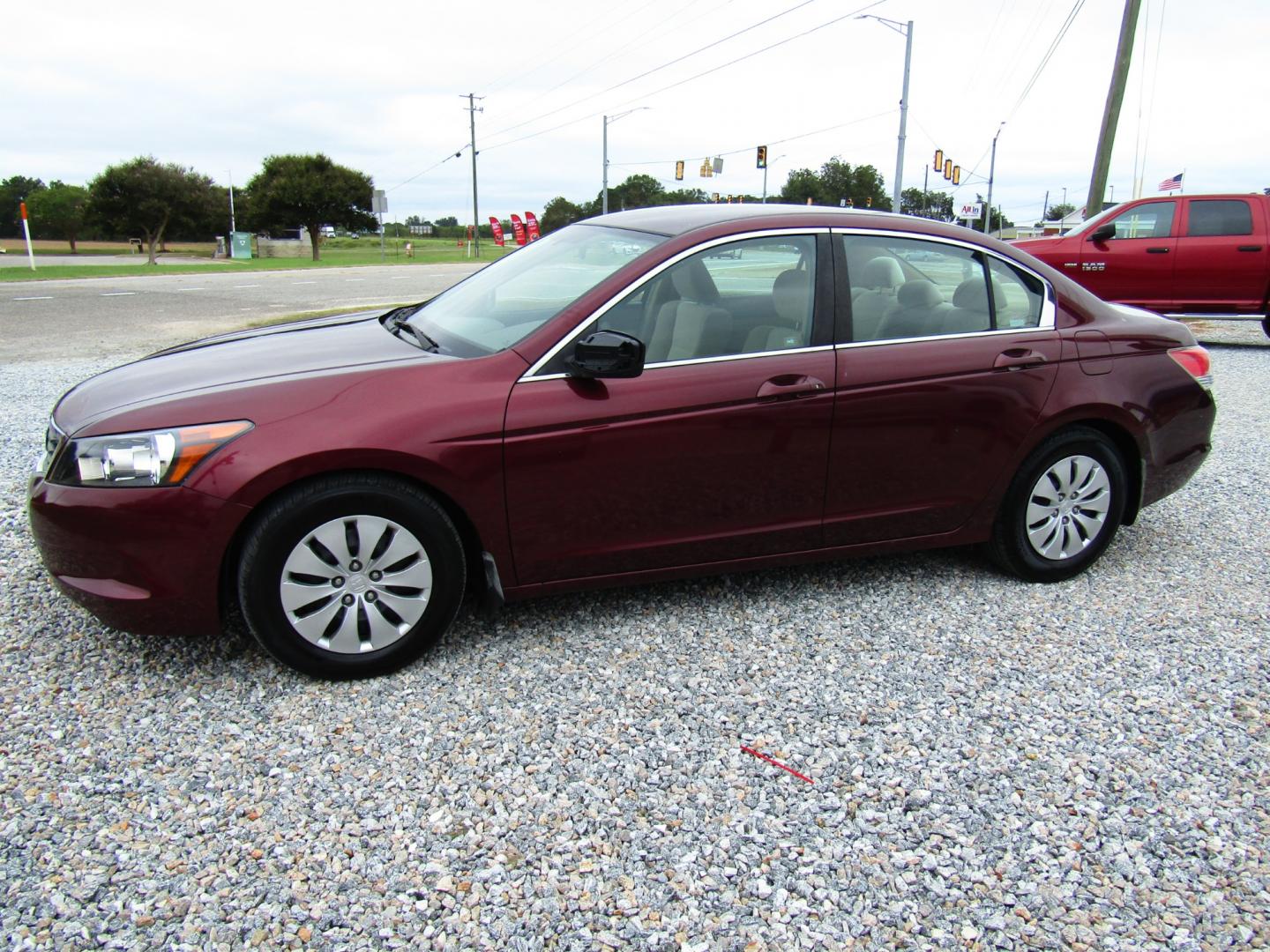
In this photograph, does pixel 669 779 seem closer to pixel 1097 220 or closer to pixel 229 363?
pixel 229 363

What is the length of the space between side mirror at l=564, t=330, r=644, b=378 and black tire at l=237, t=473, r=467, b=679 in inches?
27.3

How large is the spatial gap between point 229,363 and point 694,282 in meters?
1.74

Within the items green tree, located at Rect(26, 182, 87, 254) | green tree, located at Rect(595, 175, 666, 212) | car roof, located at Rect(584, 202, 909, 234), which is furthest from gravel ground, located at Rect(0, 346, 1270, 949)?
green tree, located at Rect(595, 175, 666, 212)

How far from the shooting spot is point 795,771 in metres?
2.91

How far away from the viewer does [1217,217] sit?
1180cm

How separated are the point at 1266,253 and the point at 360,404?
1220 centimetres

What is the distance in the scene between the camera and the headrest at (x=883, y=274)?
3924mm

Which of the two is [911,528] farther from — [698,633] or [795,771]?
[795,771]

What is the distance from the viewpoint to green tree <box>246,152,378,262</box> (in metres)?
53.8

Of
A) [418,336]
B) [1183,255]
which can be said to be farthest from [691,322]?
[1183,255]

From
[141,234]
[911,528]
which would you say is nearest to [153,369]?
[911,528]

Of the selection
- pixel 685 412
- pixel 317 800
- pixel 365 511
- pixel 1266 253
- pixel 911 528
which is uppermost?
pixel 1266 253

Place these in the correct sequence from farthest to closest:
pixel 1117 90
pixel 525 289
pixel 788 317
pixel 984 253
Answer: pixel 1117 90
pixel 984 253
pixel 525 289
pixel 788 317

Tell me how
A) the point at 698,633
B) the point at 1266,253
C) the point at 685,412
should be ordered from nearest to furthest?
the point at 685,412 < the point at 698,633 < the point at 1266,253
